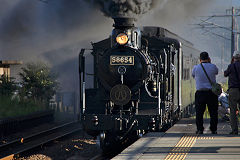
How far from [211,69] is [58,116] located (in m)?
14.7

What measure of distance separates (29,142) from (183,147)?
300 inches

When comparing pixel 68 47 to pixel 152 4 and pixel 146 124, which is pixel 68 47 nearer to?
pixel 152 4

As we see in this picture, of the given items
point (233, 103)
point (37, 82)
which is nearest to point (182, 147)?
point (233, 103)

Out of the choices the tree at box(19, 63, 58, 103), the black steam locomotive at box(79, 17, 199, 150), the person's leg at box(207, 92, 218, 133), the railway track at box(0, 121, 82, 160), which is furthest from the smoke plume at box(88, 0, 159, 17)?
the tree at box(19, 63, 58, 103)

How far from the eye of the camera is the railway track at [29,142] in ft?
40.3

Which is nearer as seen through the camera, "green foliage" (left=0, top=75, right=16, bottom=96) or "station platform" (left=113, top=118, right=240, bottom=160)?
"station platform" (left=113, top=118, right=240, bottom=160)

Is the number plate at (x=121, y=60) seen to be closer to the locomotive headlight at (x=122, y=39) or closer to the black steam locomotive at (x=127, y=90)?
the black steam locomotive at (x=127, y=90)

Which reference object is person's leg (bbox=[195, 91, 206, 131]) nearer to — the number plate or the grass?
the number plate

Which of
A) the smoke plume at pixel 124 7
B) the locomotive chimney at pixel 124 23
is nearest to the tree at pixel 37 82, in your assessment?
the smoke plume at pixel 124 7

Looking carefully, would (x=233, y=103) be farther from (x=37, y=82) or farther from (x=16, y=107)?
(x=37, y=82)

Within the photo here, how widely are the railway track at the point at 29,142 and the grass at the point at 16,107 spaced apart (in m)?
2.10

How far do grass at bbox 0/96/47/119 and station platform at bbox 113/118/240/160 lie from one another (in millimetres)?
9999

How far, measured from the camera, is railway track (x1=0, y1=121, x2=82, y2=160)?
40.3 feet

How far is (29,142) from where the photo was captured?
14008 millimetres
